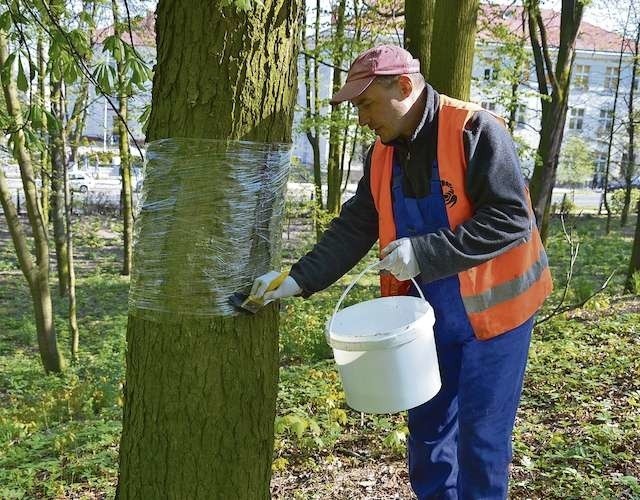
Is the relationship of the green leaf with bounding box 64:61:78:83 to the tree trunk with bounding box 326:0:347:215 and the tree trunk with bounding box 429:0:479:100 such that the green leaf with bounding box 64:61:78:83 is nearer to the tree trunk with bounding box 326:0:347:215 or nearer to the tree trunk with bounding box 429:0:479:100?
the tree trunk with bounding box 429:0:479:100

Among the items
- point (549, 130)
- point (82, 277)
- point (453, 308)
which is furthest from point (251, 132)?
point (82, 277)

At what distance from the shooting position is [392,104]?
2076 mm

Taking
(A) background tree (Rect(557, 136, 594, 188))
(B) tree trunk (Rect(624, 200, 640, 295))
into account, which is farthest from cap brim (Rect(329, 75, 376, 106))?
(A) background tree (Rect(557, 136, 594, 188))

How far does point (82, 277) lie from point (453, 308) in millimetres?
13603

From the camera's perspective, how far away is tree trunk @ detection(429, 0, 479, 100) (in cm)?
390

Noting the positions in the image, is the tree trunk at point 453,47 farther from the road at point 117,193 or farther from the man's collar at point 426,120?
the road at point 117,193

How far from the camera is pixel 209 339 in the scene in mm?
1850

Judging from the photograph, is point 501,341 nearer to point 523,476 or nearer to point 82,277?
point 523,476

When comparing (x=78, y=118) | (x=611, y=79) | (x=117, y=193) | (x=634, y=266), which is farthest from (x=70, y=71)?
(x=611, y=79)

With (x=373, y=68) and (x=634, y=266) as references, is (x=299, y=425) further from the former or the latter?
(x=634, y=266)

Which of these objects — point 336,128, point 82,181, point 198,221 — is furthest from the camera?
point 82,181

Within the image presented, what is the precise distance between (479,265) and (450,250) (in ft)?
0.62

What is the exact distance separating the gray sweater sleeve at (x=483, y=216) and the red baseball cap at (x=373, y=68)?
0.31 metres

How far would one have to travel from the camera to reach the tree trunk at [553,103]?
6914mm
